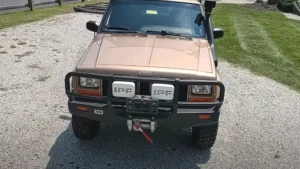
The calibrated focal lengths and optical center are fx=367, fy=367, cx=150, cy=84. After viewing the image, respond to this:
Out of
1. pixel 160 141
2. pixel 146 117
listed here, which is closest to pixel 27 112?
pixel 160 141

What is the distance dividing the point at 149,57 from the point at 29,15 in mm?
10870

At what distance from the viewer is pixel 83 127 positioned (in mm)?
4383

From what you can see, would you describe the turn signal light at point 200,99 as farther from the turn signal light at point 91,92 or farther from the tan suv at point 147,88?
the turn signal light at point 91,92

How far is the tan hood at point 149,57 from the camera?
3.79m

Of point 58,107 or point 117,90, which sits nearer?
point 117,90

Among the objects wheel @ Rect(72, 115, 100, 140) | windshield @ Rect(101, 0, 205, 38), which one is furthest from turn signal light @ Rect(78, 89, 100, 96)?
windshield @ Rect(101, 0, 205, 38)

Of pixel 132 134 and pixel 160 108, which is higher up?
pixel 160 108

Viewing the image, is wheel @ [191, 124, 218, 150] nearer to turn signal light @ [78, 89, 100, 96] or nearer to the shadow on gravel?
the shadow on gravel

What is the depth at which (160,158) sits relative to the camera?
4273 millimetres

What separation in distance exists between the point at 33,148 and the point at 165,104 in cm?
177

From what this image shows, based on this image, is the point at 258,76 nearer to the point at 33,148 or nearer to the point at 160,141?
the point at 160,141

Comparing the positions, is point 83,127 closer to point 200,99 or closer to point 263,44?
point 200,99

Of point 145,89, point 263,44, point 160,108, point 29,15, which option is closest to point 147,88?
point 145,89

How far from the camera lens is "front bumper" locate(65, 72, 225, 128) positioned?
12.1 feet
